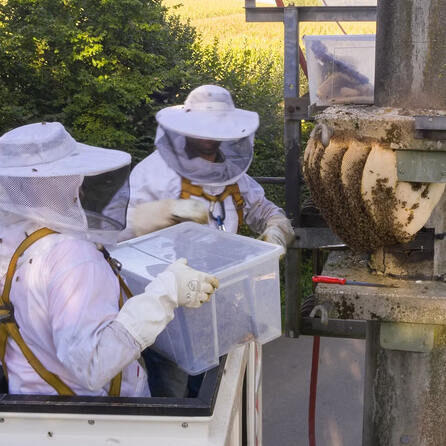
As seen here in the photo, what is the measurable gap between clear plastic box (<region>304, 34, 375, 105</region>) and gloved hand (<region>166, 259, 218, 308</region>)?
122 cm

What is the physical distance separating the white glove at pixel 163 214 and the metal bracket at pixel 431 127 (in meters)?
1.21

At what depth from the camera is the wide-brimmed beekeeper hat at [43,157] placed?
1654mm

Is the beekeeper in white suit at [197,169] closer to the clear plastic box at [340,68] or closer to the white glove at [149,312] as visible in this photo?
the clear plastic box at [340,68]

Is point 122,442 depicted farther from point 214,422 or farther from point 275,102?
point 275,102

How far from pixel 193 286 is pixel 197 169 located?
1127 mm

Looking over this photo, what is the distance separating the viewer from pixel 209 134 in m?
2.63

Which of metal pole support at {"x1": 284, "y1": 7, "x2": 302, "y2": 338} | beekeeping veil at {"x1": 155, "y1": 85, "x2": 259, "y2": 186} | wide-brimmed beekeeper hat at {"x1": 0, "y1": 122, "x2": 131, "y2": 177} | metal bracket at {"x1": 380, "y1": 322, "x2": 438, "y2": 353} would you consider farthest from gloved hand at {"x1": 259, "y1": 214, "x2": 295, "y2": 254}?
wide-brimmed beekeeper hat at {"x1": 0, "y1": 122, "x2": 131, "y2": 177}

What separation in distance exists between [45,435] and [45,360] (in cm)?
19

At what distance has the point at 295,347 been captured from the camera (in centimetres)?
467

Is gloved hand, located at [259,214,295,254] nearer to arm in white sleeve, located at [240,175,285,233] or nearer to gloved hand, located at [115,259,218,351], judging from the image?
arm in white sleeve, located at [240,175,285,233]

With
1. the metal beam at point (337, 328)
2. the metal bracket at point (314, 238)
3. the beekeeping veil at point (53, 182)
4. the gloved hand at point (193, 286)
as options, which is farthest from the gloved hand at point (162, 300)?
the metal beam at point (337, 328)

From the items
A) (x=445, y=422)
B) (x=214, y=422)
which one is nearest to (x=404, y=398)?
(x=445, y=422)

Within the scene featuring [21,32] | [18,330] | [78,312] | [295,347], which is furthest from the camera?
[21,32]

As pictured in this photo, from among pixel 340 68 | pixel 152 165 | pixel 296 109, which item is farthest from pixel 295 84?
pixel 152 165
